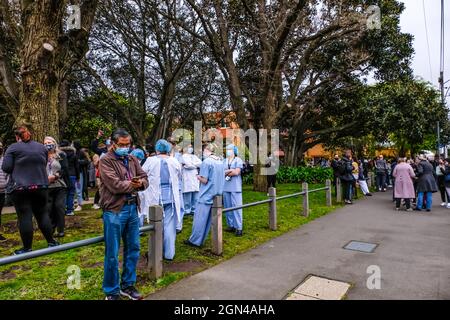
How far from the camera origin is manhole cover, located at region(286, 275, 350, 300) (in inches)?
148

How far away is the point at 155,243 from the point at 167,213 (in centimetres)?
98

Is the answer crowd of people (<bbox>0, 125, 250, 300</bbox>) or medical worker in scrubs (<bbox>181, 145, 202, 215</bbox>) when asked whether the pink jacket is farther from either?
medical worker in scrubs (<bbox>181, 145, 202, 215</bbox>)

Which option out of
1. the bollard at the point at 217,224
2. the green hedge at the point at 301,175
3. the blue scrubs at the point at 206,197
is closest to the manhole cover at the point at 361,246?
the bollard at the point at 217,224

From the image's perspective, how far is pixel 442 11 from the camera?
20828 millimetres

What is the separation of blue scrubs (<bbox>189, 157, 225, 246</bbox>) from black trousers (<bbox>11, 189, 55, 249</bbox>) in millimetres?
2549

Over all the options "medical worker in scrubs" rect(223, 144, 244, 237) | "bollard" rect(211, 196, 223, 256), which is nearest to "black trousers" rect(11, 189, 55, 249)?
"bollard" rect(211, 196, 223, 256)

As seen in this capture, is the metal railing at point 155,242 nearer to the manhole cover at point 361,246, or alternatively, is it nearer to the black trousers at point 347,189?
the manhole cover at point 361,246

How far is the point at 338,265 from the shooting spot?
4941mm

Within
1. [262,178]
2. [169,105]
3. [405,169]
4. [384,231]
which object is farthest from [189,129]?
[384,231]

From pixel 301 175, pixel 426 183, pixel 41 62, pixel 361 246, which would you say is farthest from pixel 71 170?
pixel 301 175

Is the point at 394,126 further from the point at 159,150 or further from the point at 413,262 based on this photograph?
the point at 159,150

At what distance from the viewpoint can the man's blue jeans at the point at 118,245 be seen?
3.37 metres

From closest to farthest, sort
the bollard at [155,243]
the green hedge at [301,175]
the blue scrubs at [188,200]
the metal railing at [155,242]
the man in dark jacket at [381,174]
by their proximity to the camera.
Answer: the metal railing at [155,242], the bollard at [155,243], the blue scrubs at [188,200], the man in dark jacket at [381,174], the green hedge at [301,175]

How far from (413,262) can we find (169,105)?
15161mm
